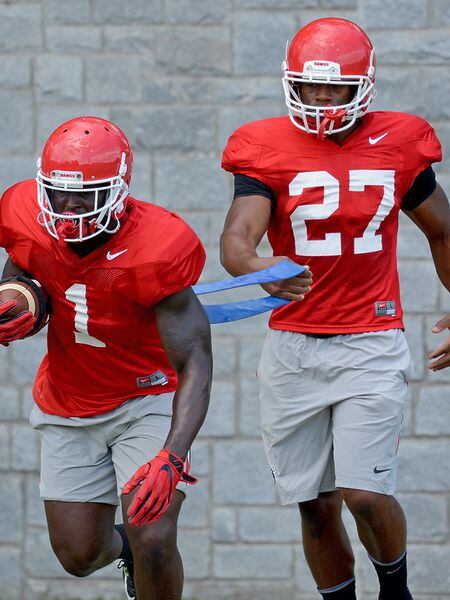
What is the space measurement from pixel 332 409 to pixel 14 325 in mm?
1168

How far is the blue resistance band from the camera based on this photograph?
414cm

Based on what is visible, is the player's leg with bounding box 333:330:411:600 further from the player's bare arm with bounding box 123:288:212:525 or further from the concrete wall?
the concrete wall

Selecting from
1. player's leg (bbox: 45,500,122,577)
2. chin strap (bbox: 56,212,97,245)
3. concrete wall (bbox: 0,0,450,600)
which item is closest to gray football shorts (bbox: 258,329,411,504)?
player's leg (bbox: 45,500,122,577)

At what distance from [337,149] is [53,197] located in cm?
99

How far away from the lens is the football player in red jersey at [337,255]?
440 cm

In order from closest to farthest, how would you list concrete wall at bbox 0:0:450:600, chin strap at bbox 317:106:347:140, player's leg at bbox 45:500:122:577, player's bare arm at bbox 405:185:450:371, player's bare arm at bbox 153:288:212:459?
1. player's bare arm at bbox 153:288:212:459
2. chin strap at bbox 317:106:347:140
3. player's leg at bbox 45:500:122:577
4. player's bare arm at bbox 405:185:450:371
5. concrete wall at bbox 0:0:450:600

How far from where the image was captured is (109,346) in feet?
14.3

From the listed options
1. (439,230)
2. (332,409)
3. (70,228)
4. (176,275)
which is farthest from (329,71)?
(332,409)

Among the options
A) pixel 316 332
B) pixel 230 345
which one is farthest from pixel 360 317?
pixel 230 345

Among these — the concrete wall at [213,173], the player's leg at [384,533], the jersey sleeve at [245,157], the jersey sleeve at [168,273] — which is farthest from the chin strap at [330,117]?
the concrete wall at [213,173]

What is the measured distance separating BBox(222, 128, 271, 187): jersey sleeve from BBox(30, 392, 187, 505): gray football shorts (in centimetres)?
80

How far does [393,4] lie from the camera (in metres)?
5.93

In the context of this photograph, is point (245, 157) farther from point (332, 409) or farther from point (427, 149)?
point (332, 409)

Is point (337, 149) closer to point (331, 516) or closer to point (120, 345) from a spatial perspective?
point (120, 345)
